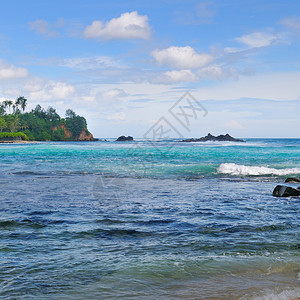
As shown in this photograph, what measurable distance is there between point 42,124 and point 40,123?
5.69 feet

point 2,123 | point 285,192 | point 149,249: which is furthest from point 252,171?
point 2,123

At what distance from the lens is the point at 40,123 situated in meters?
165

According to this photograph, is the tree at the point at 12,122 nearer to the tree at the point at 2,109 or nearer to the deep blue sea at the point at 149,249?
the tree at the point at 2,109

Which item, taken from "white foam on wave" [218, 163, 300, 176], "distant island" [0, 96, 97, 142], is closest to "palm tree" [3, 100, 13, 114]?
"distant island" [0, 96, 97, 142]

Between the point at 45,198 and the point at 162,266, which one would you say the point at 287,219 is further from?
the point at 45,198

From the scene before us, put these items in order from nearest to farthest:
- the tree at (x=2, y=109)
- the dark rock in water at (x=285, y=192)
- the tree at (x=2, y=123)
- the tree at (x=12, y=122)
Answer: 1. the dark rock in water at (x=285, y=192)
2. the tree at (x=2, y=123)
3. the tree at (x=12, y=122)
4. the tree at (x=2, y=109)

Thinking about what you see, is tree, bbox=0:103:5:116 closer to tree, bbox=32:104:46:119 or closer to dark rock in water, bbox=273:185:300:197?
tree, bbox=32:104:46:119

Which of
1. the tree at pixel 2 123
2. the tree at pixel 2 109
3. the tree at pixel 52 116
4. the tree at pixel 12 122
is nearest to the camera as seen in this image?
the tree at pixel 2 123

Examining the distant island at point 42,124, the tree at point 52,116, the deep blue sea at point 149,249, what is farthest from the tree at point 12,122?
the deep blue sea at point 149,249

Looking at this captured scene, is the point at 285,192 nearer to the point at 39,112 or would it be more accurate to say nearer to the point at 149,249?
the point at 149,249

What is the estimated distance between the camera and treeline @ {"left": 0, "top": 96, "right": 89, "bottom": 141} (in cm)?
14338

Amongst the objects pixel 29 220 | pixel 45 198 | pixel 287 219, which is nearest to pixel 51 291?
pixel 29 220

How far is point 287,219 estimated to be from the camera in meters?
8.95

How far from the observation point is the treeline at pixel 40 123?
470 ft
